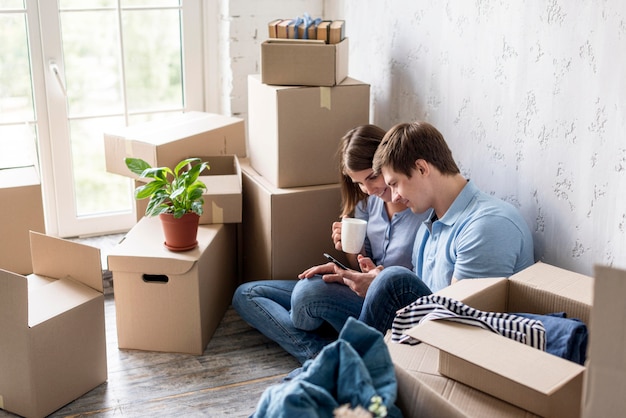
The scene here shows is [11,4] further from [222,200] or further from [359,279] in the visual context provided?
[359,279]

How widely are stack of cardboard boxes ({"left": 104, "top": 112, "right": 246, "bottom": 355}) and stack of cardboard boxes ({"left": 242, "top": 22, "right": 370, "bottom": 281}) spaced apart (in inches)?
6.2

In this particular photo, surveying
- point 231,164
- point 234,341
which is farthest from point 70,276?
point 231,164

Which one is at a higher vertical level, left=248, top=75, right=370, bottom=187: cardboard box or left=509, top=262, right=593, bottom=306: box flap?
left=248, top=75, right=370, bottom=187: cardboard box

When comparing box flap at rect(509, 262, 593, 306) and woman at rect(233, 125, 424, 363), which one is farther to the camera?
woman at rect(233, 125, 424, 363)

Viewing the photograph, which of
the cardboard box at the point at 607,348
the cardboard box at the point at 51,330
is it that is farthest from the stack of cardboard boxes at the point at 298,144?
the cardboard box at the point at 607,348

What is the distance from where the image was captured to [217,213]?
2.83 meters

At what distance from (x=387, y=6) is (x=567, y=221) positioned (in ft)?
4.05

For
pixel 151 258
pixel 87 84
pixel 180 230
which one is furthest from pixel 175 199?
pixel 87 84

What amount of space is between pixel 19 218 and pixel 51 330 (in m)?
0.62

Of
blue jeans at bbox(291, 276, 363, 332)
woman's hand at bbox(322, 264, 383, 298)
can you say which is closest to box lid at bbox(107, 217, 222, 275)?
blue jeans at bbox(291, 276, 363, 332)

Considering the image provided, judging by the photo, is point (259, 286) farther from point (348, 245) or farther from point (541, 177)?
point (541, 177)

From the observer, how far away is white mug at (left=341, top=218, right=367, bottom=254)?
2.41m

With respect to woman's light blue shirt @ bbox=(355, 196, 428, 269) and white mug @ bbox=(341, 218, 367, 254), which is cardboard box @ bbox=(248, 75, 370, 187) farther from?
white mug @ bbox=(341, 218, 367, 254)

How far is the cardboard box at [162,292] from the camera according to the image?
255cm
